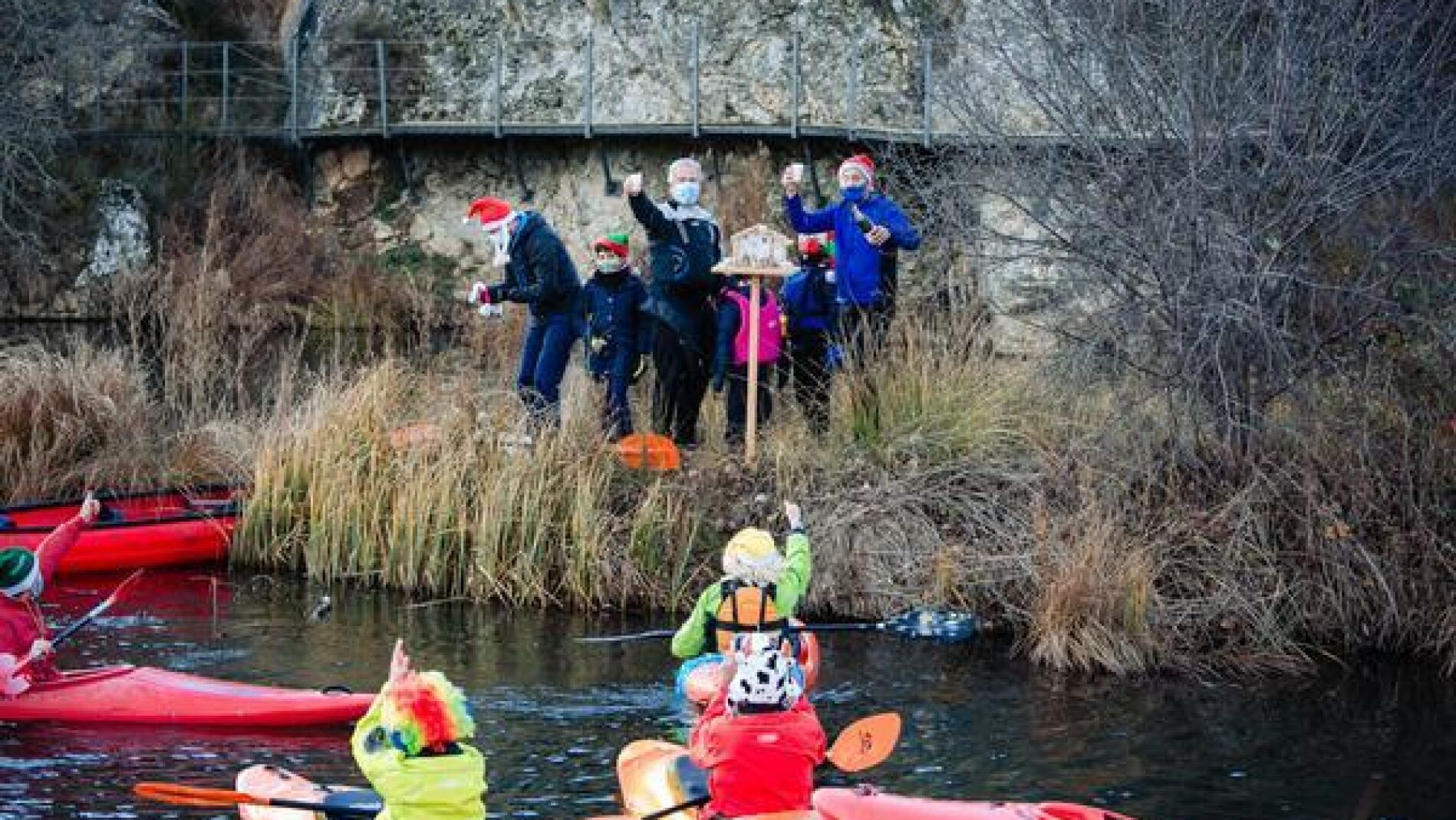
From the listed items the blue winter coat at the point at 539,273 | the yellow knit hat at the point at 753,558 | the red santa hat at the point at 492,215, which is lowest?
the yellow knit hat at the point at 753,558

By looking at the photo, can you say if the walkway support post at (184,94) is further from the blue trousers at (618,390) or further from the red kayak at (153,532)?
the blue trousers at (618,390)

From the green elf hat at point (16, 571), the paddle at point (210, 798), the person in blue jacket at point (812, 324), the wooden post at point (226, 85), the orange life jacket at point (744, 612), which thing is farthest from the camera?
the wooden post at point (226, 85)

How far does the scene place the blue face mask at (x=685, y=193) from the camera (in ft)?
43.1

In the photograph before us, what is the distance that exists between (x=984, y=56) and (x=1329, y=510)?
15.8ft

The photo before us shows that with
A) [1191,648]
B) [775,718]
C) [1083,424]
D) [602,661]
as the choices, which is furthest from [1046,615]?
[775,718]

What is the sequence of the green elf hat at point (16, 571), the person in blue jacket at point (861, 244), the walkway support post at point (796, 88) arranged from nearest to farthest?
the green elf hat at point (16, 571) → the person in blue jacket at point (861, 244) → the walkway support post at point (796, 88)

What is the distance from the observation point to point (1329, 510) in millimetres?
12055

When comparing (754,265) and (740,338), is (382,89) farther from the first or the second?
(754,265)

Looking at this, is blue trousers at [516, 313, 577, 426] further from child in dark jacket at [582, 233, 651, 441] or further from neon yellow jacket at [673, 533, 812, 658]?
neon yellow jacket at [673, 533, 812, 658]

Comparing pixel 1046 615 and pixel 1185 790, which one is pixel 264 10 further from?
pixel 1185 790

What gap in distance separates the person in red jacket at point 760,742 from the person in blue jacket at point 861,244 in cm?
565

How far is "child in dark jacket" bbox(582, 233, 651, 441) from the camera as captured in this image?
13.5 m

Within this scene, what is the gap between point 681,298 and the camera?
13.6 m

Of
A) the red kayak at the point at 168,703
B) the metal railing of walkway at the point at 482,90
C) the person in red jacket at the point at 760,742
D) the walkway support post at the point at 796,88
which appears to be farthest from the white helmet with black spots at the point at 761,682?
the metal railing of walkway at the point at 482,90
